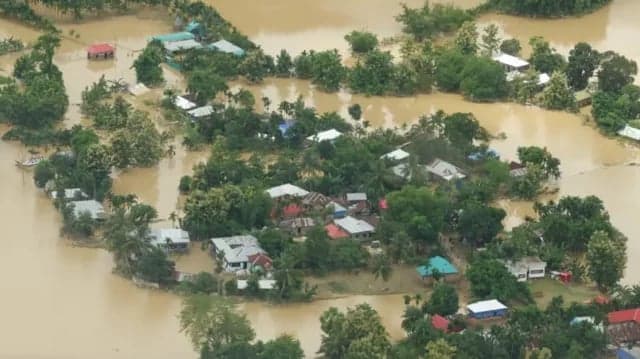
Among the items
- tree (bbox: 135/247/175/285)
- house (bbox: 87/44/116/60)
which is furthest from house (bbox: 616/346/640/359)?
house (bbox: 87/44/116/60)

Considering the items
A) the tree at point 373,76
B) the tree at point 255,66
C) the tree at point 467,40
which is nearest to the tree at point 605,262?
the tree at point 373,76

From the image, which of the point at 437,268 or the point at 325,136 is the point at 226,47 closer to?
the point at 325,136

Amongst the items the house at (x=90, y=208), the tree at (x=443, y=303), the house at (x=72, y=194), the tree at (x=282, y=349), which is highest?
the house at (x=72, y=194)

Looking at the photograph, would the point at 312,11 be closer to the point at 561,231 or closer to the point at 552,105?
the point at 552,105

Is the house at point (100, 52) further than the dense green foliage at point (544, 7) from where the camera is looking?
No

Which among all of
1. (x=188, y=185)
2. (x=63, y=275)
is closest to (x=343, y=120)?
(x=188, y=185)

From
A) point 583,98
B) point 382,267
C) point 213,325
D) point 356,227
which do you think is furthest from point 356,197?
point 583,98

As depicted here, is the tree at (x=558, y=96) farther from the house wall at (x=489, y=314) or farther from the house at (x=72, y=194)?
the house at (x=72, y=194)
